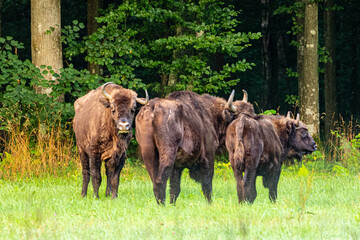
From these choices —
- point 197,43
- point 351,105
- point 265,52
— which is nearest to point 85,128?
point 197,43

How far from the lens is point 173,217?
6801 millimetres

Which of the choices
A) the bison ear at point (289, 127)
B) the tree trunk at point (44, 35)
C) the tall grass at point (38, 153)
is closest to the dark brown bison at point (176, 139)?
the bison ear at point (289, 127)

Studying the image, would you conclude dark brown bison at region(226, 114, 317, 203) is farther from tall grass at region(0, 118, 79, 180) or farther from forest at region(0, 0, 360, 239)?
tall grass at region(0, 118, 79, 180)

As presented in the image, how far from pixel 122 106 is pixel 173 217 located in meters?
2.53

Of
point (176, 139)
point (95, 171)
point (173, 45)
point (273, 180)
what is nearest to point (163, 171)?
point (176, 139)

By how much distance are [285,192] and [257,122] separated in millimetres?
1921

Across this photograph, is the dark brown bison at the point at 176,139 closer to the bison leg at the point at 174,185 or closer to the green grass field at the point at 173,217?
the bison leg at the point at 174,185

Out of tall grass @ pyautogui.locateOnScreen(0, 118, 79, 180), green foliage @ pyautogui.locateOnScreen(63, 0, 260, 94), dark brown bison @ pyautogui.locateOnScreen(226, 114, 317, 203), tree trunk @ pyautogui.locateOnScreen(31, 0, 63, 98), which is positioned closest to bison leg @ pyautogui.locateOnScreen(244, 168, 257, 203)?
dark brown bison @ pyautogui.locateOnScreen(226, 114, 317, 203)

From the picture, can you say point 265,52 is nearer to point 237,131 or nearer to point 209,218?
point 237,131

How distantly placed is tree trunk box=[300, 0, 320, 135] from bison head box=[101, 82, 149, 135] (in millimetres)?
8129

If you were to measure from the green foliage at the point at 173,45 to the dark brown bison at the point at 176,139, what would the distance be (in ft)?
18.0

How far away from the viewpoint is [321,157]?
14.7 m

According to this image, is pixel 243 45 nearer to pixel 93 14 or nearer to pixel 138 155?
pixel 93 14

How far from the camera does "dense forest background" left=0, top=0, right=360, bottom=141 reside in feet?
50.8
